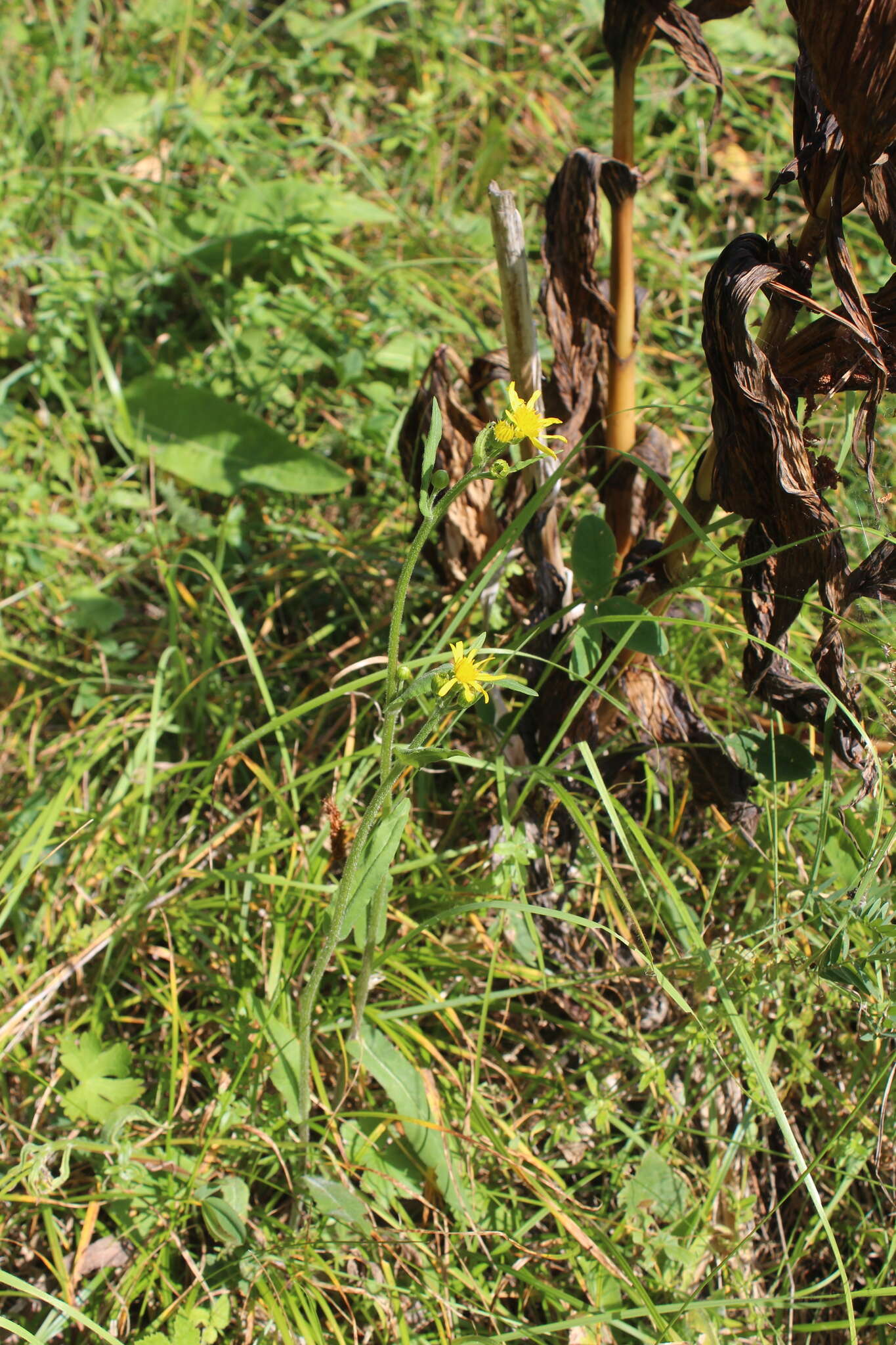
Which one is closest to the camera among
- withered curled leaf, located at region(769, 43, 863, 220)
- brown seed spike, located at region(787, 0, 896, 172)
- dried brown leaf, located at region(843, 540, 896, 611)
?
brown seed spike, located at region(787, 0, 896, 172)

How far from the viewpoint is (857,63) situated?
103 cm

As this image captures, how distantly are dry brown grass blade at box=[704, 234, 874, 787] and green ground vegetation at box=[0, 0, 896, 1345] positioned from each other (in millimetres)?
82

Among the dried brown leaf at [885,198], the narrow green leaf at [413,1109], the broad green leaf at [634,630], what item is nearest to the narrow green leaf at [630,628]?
the broad green leaf at [634,630]

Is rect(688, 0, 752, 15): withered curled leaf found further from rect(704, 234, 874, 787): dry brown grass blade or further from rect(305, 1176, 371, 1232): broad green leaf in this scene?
rect(305, 1176, 371, 1232): broad green leaf

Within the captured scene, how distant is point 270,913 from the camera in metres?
1.70

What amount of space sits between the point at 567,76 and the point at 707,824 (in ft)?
8.41

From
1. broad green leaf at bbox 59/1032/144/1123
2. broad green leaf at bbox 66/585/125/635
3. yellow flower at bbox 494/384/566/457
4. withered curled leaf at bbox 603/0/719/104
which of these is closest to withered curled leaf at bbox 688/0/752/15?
withered curled leaf at bbox 603/0/719/104

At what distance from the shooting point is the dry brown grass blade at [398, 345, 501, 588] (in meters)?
1.67

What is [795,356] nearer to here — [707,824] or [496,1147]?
[707,824]

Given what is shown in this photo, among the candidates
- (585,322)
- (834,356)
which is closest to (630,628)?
(834,356)

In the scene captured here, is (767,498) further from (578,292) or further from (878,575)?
(578,292)

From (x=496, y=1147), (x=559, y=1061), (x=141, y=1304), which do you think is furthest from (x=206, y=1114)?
(x=559, y=1061)

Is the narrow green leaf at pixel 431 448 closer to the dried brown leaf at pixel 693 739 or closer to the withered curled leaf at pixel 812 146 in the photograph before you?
the withered curled leaf at pixel 812 146

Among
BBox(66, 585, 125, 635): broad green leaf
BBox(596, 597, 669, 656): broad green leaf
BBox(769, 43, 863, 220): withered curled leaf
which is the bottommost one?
BBox(66, 585, 125, 635): broad green leaf
